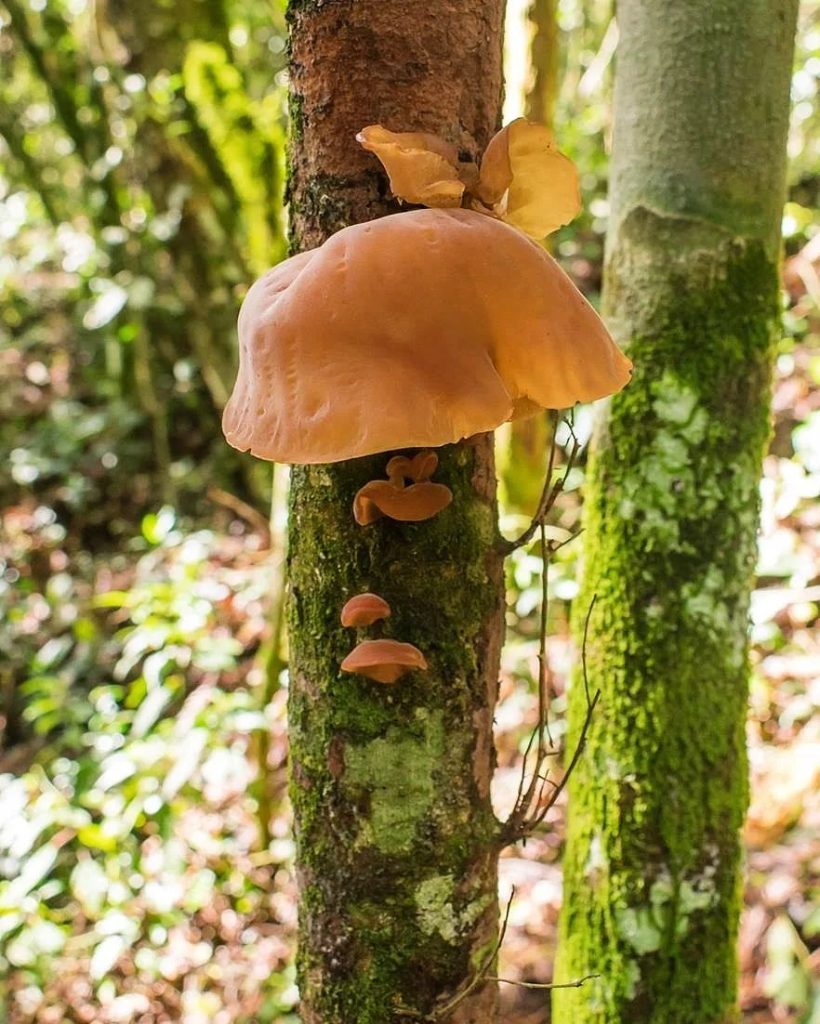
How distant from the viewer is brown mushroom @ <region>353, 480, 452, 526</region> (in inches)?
40.1

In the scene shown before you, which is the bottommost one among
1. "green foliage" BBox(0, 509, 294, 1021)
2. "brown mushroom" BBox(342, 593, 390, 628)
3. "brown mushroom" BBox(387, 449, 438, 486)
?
"green foliage" BBox(0, 509, 294, 1021)

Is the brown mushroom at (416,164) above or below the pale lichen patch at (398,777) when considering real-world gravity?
above

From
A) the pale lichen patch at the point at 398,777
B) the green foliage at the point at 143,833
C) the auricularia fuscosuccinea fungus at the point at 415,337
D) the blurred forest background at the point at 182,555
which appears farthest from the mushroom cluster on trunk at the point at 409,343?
the green foliage at the point at 143,833

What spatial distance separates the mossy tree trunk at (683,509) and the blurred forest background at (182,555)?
34.3 inches

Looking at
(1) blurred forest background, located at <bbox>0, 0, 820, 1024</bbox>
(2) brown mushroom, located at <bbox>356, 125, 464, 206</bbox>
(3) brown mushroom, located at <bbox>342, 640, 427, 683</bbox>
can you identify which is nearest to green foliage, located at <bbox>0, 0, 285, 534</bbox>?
(1) blurred forest background, located at <bbox>0, 0, 820, 1024</bbox>

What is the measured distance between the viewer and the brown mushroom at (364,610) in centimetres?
104

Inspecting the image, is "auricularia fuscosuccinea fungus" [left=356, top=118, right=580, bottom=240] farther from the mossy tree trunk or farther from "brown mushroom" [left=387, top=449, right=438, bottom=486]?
the mossy tree trunk

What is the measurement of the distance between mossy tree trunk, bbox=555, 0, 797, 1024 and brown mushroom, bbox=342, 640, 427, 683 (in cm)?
84

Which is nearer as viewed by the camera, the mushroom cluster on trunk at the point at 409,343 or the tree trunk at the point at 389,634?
the mushroom cluster on trunk at the point at 409,343

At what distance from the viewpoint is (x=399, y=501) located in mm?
1023

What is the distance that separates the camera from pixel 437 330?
947 millimetres

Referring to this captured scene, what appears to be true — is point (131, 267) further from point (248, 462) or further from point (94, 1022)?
point (94, 1022)

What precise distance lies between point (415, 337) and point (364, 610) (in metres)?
0.35

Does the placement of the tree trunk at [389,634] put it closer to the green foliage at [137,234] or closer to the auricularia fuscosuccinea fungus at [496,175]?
the auricularia fuscosuccinea fungus at [496,175]
